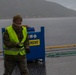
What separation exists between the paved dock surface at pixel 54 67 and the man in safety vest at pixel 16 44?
7.99 feet

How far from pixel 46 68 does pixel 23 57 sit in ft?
10.9

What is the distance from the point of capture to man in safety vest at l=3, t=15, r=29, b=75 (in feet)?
24.3

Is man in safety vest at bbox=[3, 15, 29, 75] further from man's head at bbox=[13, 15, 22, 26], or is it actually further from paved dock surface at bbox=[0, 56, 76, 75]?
paved dock surface at bbox=[0, 56, 76, 75]

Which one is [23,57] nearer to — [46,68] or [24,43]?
[24,43]

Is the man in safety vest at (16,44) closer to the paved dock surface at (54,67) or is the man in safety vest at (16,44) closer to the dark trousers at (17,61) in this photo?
the dark trousers at (17,61)

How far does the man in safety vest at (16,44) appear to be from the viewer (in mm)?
7418

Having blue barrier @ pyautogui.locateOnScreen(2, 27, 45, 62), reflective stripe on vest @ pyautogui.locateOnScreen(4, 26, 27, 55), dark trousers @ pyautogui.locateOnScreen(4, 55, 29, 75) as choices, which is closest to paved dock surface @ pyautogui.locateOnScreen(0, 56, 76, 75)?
blue barrier @ pyautogui.locateOnScreen(2, 27, 45, 62)

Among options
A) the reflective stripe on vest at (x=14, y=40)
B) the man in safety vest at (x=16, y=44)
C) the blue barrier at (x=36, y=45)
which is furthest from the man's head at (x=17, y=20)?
the blue barrier at (x=36, y=45)

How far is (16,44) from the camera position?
24.4 ft

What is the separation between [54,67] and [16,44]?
12.0 feet

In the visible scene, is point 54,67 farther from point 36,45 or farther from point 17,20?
point 17,20

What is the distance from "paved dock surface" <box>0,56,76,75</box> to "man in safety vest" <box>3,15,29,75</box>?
2.43 metres

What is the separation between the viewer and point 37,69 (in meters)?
10.7

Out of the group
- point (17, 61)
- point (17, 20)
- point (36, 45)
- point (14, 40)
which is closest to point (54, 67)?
point (36, 45)
